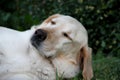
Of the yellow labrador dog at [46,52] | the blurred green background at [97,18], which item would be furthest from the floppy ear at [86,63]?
the blurred green background at [97,18]

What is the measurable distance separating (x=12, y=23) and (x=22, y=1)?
0.90 meters

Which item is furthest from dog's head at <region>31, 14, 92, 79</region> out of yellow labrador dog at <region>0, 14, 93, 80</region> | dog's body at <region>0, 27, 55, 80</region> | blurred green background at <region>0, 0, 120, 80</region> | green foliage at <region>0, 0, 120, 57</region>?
green foliage at <region>0, 0, 120, 57</region>

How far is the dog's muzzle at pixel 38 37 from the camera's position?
554cm

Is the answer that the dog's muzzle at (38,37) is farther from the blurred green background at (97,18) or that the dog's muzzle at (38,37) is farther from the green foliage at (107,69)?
the blurred green background at (97,18)

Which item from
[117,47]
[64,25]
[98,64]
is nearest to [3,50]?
[64,25]

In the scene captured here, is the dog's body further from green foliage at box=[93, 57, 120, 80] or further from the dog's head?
green foliage at box=[93, 57, 120, 80]

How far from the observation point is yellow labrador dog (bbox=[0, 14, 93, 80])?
5527mm

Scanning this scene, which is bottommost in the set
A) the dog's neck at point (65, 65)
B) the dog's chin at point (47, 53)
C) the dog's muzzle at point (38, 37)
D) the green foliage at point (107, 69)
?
the green foliage at point (107, 69)

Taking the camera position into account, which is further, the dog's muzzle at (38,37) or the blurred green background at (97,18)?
the blurred green background at (97,18)

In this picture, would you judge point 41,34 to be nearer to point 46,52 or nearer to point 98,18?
point 46,52

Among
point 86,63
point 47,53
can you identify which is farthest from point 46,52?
point 86,63

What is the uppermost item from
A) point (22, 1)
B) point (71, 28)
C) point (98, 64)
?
point (22, 1)

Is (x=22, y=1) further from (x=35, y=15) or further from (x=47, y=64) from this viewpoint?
(x=47, y=64)

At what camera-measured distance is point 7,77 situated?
17.9ft
